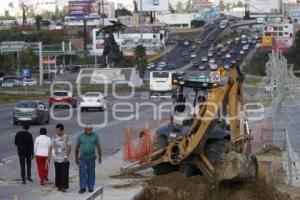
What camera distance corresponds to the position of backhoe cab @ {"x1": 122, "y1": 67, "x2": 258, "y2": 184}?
14.7m

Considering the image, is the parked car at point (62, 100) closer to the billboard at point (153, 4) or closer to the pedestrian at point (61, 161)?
the pedestrian at point (61, 161)

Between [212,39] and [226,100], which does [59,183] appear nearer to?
[226,100]

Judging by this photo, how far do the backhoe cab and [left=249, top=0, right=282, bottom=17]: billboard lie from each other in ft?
467

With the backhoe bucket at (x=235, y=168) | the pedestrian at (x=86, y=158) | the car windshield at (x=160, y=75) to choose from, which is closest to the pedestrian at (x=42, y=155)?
the pedestrian at (x=86, y=158)

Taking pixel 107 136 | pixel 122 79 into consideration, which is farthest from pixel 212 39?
pixel 107 136

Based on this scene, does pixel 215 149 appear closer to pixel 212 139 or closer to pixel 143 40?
pixel 212 139

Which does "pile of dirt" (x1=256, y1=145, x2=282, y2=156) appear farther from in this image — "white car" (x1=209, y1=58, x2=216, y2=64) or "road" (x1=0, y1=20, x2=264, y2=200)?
"white car" (x1=209, y1=58, x2=216, y2=64)

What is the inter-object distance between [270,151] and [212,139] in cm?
852

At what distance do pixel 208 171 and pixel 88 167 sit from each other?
2494 mm

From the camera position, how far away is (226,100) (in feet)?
51.9

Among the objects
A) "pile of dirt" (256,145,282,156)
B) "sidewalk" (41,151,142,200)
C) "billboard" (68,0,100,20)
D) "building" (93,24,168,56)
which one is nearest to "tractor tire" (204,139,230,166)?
"sidewalk" (41,151,142,200)

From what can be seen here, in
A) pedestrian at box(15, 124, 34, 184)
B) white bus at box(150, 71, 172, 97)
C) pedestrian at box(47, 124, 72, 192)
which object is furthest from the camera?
white bus at box(150, 71, 172, 97)

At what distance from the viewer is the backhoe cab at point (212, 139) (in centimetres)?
1469

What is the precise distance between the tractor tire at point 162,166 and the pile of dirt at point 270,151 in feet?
21.6
